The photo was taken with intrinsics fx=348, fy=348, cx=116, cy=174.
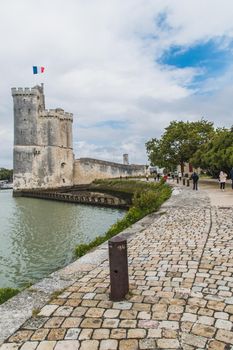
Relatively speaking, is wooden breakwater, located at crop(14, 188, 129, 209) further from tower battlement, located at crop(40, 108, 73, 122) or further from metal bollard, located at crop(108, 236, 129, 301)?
metal bollard, located at crop(108, 236, 129, 301)

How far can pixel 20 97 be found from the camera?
51125 mm

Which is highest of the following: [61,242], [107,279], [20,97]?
[20,97]

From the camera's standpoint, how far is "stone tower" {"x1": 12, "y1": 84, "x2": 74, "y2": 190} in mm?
51625

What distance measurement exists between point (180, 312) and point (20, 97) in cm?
5089

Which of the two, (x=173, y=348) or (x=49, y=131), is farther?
(x=49, y=131)

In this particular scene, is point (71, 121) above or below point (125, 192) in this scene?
above

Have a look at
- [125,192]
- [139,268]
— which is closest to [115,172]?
[125,192]

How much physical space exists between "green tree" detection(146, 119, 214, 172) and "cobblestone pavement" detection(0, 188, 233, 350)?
30.1 m

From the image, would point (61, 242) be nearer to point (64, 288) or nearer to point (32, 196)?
point (64, 288)

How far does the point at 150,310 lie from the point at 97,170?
5571 centimetres

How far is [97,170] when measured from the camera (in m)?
59.8

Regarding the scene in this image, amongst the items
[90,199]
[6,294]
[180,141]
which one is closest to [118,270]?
[6,294]

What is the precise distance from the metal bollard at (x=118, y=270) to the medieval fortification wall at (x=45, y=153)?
1927 inches

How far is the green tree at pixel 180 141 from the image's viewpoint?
36469mm
